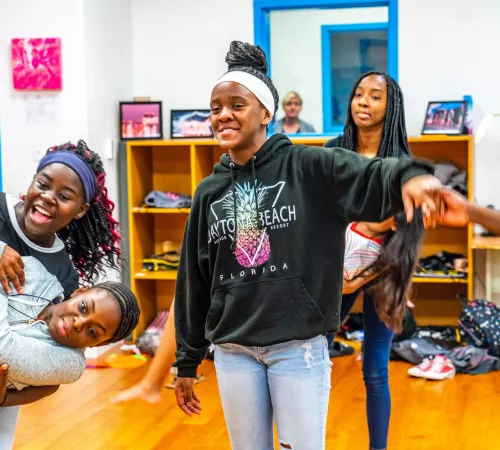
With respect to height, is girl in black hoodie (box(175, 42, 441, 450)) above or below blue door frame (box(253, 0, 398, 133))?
below

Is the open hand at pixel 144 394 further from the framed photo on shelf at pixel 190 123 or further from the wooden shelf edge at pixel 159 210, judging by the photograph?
the framed photo on shelf at pixel 190 123

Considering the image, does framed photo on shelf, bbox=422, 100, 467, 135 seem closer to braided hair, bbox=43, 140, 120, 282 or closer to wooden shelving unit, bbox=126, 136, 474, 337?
wooden shelving unit, bbox=126, 136, 474, 337

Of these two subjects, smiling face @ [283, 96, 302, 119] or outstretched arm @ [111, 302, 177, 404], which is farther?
smiling face @ [283, 96, 302, 119]

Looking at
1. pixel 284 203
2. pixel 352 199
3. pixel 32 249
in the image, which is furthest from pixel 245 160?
pixel 32 249

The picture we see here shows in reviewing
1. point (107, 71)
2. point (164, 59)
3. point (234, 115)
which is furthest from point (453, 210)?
point (164, 59)

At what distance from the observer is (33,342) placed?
1931 mm

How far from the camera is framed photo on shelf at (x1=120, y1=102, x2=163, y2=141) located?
5539 millimetres

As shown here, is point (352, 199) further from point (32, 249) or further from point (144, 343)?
point (144, 343)

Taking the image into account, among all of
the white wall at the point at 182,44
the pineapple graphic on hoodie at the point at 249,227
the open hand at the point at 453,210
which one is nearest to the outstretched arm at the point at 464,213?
the open hand at the point at 453,210

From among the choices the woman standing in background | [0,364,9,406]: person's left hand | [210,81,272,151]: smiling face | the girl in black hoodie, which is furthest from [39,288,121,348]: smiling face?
the woman standing in background

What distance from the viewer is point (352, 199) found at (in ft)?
6.31

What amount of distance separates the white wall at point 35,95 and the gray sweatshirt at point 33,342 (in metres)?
3.11

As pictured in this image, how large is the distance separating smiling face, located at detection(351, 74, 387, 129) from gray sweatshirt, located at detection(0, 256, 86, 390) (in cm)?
141

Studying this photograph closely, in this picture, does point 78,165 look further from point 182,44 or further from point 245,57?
point 182,44
